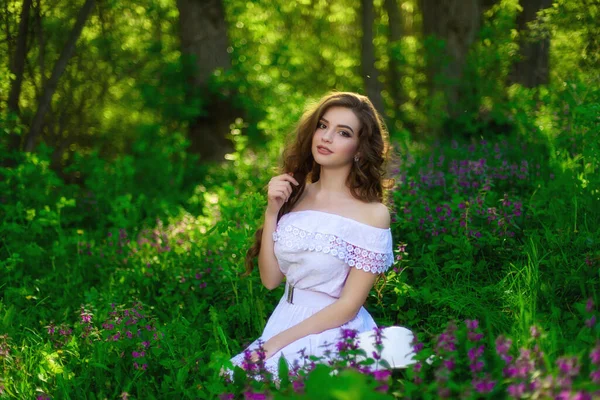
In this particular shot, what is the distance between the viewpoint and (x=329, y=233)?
11.4ft

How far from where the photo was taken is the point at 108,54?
8.26 m

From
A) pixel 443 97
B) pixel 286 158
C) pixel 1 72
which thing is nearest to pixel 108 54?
pixel 1 72

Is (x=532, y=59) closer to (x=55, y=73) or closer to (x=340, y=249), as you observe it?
(x=55, y=73)

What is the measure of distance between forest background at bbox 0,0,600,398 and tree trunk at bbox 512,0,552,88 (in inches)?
1.3

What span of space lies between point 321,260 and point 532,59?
7067 millimetres

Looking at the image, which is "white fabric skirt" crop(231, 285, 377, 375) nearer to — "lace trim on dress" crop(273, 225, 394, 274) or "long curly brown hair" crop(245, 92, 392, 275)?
"lace trim on dress" crop(273, 225, 394, 274)

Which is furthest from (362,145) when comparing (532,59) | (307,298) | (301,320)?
(532,59)

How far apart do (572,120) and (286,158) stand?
2.96 metres

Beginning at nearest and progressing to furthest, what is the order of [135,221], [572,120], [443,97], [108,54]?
1. [572,120]
2. [135,221]
3. [108,54]
4. [443,97]

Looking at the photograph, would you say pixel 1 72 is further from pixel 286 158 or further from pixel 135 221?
pixel 286 158

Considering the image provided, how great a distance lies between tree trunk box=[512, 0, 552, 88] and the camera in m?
9.16

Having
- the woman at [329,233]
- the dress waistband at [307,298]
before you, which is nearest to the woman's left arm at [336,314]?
the woman at [329,233]

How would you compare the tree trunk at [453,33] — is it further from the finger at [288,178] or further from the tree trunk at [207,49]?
the finger at [288,178]

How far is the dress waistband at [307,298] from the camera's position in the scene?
3.53 m
